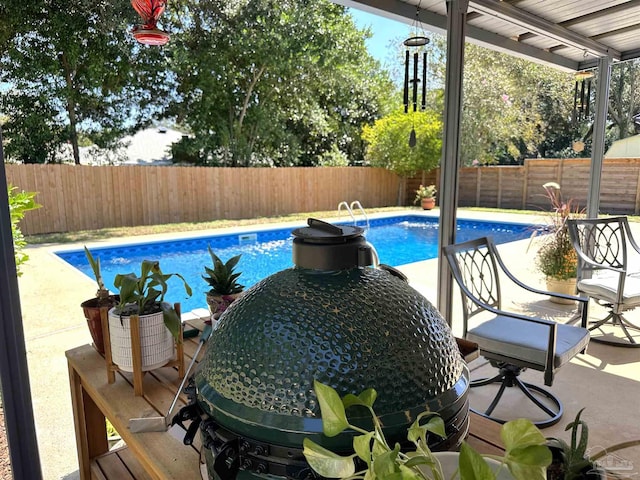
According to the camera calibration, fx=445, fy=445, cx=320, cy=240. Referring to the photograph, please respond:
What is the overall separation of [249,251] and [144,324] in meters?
7.94

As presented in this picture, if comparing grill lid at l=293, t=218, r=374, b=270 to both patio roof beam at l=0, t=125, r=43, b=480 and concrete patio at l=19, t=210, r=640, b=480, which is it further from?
patio roof beam at l=0, t=125, r=43, b=480

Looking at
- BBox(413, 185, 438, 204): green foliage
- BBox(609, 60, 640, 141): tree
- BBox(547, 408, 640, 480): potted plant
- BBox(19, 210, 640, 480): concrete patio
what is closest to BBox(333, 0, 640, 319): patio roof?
BBox(19, 210, 640, 480): concrete patio

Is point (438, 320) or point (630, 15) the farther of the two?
point (630, 15)

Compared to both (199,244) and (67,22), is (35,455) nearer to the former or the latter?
(199,244)

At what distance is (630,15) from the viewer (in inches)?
117

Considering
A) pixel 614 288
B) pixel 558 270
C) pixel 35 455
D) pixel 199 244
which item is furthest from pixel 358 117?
pixel 35 455

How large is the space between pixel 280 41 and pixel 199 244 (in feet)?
21.1

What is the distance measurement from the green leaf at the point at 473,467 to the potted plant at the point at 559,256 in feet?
13.7

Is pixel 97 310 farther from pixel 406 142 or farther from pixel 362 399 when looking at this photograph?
pixel 406 142

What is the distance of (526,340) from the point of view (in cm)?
211

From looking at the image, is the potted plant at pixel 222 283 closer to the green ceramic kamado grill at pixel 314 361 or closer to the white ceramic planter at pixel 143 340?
the white ceramic planter at pixel 143 340

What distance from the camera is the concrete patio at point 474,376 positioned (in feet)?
6.43

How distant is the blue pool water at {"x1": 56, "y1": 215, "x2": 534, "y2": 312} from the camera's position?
7.29 m

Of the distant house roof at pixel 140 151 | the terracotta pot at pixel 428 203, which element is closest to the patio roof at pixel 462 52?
the terracotta pot at pixel 428 203
